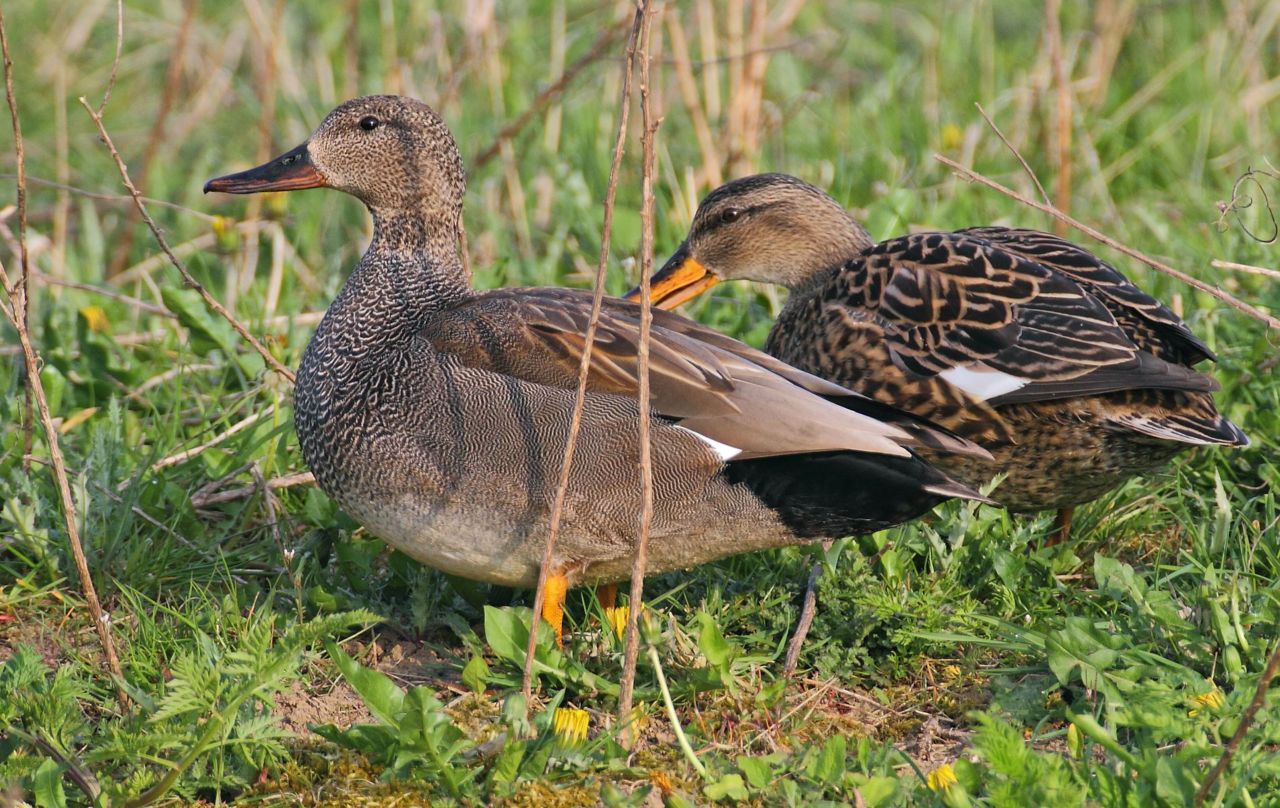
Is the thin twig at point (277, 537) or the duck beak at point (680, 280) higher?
the duck beak at point (680, 280)

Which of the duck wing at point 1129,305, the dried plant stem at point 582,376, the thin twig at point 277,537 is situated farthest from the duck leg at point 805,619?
the thin twig at point 277,537

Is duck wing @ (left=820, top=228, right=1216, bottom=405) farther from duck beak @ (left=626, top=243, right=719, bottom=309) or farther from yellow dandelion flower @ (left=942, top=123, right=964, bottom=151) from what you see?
yellow dandelion flower @ (left=942, top=123, right=964, bottom=151)

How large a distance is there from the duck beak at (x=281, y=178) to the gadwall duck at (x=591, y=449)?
0.68 m

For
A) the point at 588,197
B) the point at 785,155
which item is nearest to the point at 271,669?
the point at 588,197

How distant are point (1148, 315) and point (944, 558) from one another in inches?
33.5

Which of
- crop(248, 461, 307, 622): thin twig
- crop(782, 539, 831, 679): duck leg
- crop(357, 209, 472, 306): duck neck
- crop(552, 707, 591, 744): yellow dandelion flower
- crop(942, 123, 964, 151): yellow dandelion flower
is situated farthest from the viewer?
crop(942, 123, 964, 151): yellow dandelion flower

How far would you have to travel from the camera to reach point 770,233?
16.1 ft

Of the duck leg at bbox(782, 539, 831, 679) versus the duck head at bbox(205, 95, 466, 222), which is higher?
the duck head at bbox(205, 95, 466, 222)

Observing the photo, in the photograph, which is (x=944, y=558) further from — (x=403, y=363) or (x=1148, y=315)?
(x=403, y=363)

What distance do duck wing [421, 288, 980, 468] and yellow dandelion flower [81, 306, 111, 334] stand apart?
68.9 inches

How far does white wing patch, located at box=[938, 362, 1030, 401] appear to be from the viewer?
386 centimetres

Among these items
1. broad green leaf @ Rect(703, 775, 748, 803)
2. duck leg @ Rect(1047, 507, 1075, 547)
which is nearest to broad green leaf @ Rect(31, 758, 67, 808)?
broad green leaf @ Rect(703, 775, 748, 803)

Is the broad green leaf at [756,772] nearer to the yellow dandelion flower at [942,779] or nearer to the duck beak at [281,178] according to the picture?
the yellow dandelion flower at [942,779]

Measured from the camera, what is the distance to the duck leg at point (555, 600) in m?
3.52
